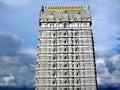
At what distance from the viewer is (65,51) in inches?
3093

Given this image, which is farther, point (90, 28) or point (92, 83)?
point (90, 28)

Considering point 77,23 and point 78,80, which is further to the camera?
point 77,23

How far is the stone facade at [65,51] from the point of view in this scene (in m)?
75.7

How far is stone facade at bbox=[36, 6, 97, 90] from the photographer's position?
75688 mm

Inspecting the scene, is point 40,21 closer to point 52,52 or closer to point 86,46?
point 52,52

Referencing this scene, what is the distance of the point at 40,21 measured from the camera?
8194 cm

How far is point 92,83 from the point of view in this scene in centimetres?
7538

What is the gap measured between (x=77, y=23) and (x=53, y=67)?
1487 cm

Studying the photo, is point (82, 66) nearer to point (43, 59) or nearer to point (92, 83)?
point (92, 83)

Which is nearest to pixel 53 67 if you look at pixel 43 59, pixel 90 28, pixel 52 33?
pixel 43 59

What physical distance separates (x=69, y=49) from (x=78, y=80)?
9.10 metres

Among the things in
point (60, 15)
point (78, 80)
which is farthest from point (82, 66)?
point (60, 15)

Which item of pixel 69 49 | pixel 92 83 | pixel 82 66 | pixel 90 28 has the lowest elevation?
pixel 92 83

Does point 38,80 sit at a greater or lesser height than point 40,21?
lesser
